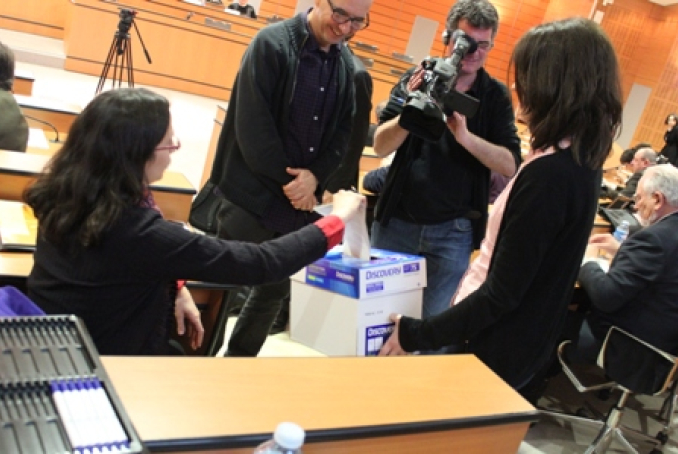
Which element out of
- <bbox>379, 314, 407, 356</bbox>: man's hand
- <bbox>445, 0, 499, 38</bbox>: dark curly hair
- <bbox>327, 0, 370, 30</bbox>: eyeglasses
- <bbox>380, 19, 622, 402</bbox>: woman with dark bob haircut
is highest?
<bbox>445, 0, 499, 38</bbox>: dark curly hair

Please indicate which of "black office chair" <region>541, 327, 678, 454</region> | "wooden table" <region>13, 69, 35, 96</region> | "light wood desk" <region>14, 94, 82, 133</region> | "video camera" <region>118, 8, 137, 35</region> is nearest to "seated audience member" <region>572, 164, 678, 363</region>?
"black office chair" <region>541, 327, 678, 454</region>

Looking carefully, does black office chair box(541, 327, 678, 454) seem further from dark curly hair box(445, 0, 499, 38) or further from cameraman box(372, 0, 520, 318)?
dark curly hair box(445, 0, 499, 38)

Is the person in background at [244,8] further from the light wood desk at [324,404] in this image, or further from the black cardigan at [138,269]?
the light wood desk at [324,404]

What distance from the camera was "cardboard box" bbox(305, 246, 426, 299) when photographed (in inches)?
58.6

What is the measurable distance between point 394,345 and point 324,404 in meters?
0.49

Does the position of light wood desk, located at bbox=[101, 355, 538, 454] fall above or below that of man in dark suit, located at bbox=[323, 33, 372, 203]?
below

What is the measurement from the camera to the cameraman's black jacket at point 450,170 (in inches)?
79.6

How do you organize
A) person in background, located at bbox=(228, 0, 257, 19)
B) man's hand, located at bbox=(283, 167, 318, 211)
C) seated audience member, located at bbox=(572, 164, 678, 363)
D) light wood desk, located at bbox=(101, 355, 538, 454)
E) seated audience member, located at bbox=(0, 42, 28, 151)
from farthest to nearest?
person in background, located at bbox=(228, 0, 257, 19)
seated audience member, located at bbox=(0, 42, 28, 151)
seated audience member, located at bbox=(572, 164, 678, 363)
man's hand, located at bbox=(283, 167, 318, 211)
light wood desk, located at bbox=(101, 355, 538, 454)

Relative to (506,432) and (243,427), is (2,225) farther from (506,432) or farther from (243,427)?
(506,432)

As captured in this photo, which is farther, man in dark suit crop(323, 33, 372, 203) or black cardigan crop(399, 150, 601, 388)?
man in dark suit crop(323, 33, 372, 203)

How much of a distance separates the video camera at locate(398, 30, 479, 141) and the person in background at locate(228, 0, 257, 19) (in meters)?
8.07

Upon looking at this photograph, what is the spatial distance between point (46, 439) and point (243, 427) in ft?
0.98

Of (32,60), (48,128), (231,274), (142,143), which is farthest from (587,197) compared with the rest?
(32,60)

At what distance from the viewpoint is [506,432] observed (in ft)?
4.08
